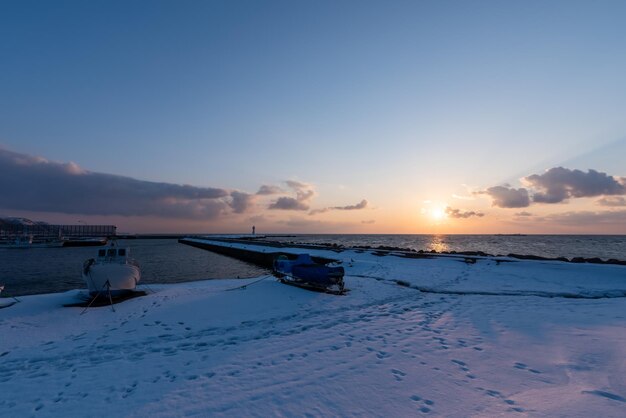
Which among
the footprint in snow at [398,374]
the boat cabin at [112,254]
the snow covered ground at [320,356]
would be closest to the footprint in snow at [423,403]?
the snow covered ground at [320,356]

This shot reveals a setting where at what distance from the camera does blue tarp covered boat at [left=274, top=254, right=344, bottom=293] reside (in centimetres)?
1794

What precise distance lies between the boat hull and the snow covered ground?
2288 millimetres

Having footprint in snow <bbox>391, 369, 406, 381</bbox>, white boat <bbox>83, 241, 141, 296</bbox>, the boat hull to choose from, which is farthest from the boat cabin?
footprint in snow <bbox>391, 369, 406, 381</bbox>

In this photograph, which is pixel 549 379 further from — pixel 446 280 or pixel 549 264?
pixel 549 264

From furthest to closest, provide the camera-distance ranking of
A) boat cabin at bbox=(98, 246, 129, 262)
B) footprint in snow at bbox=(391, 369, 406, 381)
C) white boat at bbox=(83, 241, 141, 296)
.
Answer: boat cabin at bbox=(98, 246, 129, 262) → white boat at bbox=(83, 241, 141, 296) → footprint in snow at bbox=(391, 369, 406, 381)

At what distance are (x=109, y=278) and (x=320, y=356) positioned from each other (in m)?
16.2

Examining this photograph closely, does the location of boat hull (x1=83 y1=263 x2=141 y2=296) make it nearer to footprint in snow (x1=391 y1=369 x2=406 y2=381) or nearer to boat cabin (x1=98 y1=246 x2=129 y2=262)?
boat cabin (x1=98 y1=246 x2=129 y2=262)

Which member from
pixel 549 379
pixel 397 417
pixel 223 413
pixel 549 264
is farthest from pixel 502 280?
pixel 223 413

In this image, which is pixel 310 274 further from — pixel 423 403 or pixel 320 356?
pixel 423 403

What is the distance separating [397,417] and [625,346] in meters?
6.94

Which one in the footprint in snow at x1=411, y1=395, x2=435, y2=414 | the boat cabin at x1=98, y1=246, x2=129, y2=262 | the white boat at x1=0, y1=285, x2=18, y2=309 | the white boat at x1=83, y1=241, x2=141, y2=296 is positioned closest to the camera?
the footprint in snow at x1=411, y1=395, x2=435, y2=414

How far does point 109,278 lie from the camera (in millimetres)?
19125

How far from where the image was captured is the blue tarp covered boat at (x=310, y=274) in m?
17.9

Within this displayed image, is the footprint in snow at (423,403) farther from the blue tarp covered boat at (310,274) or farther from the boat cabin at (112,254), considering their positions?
the boat cabin at (112,254)
